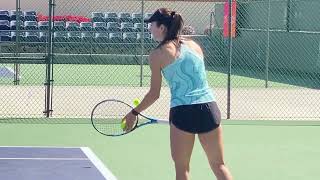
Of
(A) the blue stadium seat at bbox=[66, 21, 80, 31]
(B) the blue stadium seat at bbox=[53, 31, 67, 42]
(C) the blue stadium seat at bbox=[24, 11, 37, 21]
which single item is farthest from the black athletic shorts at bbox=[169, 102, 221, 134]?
(C) the blue stadium seat at bbox=[24, 11, 37, 21]

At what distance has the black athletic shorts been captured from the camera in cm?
550

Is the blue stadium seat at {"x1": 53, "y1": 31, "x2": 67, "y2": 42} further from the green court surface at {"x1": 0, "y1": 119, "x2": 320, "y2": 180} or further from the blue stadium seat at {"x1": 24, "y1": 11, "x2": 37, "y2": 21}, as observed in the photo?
the green court surface at {"x1": 0, "y1": 119, "x2": 320, "y2": 180}

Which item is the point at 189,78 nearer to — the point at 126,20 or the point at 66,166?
the point at 66,166

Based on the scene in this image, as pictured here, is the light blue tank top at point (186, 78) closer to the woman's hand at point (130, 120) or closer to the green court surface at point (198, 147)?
the woman's hand at point (130, 120)

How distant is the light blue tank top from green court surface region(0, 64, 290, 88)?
14.8 meters

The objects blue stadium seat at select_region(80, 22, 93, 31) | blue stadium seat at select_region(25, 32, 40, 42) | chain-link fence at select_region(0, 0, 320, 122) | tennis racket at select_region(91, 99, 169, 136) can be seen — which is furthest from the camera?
blue stadium seat at select_region(80, 22, 93, 31)

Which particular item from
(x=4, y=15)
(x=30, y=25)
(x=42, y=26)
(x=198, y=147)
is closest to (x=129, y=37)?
(x=42, y=26)

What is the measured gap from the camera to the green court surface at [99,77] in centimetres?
2144

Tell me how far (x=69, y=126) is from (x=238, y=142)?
2831 millimetres

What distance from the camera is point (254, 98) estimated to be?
17.4m

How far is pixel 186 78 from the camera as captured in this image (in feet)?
18.1

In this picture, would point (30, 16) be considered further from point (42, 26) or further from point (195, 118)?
point (195, 118)

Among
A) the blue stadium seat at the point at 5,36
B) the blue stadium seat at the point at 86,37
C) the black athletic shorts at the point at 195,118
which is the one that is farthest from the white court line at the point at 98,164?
the blue stadium seat at the point at 5,36

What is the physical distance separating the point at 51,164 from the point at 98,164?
0.53 meters
